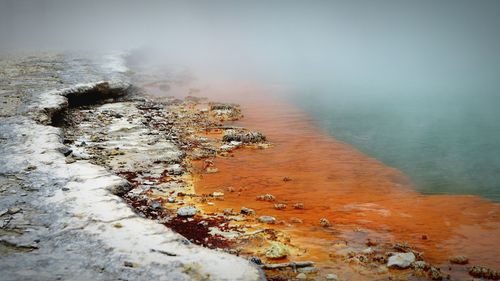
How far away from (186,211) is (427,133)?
7712 mm

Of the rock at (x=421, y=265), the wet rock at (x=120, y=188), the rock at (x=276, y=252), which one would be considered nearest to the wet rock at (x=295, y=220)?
the rock at (x=276, y=252)

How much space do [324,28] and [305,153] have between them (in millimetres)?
59738

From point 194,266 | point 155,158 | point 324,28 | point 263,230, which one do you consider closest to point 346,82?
point 155,158

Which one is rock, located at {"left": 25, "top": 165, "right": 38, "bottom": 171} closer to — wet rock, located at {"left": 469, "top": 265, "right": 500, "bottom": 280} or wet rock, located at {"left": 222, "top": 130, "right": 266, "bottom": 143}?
wet rock, located at {"left": 222, "top": 130, "right": 266, "bottom": 143}

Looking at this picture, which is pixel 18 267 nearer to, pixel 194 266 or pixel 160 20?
pixel 194 266

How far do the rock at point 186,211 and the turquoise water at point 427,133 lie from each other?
3719 mm

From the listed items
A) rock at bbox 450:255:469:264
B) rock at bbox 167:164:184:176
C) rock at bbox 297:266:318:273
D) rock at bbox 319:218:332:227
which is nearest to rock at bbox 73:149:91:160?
rock at bbox 167:164:184:176

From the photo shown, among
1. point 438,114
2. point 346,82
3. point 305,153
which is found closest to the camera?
point 305,153

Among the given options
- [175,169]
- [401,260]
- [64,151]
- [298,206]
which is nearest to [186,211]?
[298,206]

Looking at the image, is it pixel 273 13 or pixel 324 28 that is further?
pixel 273 13

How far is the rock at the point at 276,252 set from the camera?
3779mm

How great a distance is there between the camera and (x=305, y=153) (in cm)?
780

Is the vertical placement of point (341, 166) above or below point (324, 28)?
below

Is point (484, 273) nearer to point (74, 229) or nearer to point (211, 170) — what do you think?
point (74, 229)
